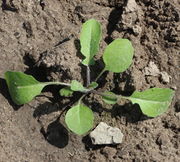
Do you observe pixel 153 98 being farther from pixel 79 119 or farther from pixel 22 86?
pixel 22 86

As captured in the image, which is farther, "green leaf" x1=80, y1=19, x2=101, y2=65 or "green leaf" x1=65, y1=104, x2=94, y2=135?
"green leaf" x1=80, y1=19, x2=101, y2=65

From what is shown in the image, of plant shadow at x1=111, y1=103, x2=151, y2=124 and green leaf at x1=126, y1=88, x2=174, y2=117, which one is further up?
green leaf at x1=126, y1=88, x2=174, y2=117

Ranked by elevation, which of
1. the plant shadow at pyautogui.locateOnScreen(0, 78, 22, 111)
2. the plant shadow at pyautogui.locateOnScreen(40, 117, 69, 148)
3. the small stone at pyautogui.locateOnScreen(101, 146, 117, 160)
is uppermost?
the plant shadow at pyautogui.locateOnScreen(0, 78, 22, 111)

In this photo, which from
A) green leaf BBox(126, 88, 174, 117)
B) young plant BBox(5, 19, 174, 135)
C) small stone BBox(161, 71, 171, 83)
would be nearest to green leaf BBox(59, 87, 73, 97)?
young plant BBox(5, 19, 174, 135)

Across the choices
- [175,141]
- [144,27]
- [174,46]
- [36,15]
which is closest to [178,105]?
[175,141]

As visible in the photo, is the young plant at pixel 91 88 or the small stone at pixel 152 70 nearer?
the young plant at pixel 91 88

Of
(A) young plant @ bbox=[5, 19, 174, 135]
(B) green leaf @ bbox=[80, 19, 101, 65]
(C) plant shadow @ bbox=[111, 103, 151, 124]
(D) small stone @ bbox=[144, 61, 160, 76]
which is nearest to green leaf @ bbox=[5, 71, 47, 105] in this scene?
(A) young plant @ bbox=[5, 19, 174, 135]

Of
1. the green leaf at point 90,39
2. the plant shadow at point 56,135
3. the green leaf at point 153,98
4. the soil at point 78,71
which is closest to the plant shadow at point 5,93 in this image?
the soil at point 78,71

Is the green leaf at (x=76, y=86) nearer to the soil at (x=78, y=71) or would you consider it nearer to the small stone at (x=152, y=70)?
the soil at (x=78, y=71)

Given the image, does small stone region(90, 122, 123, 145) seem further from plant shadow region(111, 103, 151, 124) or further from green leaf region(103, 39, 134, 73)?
green leaf region(103, 39, 134, 73)
